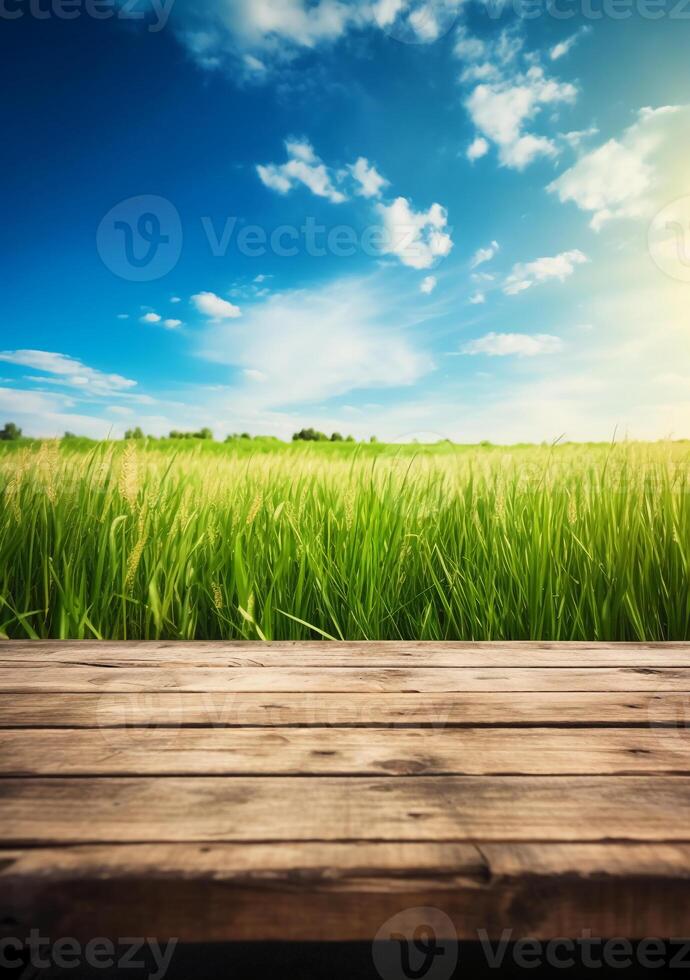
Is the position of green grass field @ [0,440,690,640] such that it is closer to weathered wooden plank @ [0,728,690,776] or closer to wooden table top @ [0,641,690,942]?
wooden table top @ [0,641,690,942]

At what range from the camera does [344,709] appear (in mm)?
1075

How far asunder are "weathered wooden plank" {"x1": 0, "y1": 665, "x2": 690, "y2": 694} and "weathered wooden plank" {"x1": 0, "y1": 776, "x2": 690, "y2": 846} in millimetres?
346

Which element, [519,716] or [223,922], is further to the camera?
[519,716]

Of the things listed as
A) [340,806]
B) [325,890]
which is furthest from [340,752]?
[325,890]

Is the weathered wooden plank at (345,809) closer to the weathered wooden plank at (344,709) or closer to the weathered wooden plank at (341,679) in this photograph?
the weathered wooden plank at (344,709)

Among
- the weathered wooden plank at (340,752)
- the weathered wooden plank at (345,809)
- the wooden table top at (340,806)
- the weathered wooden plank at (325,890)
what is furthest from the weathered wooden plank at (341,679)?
the weathered wooden plank at (325,890)

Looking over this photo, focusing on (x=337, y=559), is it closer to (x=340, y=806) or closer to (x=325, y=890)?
(x=340, y=806)

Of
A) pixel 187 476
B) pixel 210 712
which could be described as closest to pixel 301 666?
pixel 210 712

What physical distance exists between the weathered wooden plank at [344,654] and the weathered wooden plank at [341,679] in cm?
4

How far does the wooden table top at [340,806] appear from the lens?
66 centimetres

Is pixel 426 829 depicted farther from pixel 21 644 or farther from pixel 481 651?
pixel 21 644

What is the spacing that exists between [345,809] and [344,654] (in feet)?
2.18

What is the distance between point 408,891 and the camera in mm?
654

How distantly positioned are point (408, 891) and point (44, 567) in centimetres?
178
